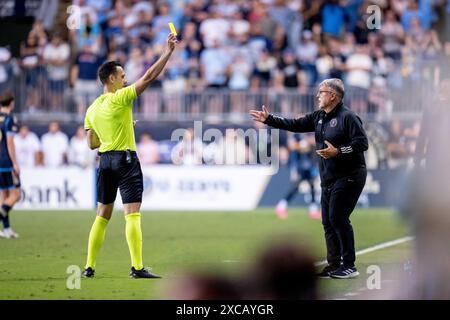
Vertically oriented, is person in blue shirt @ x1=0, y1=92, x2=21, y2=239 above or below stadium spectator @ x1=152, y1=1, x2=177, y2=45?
below

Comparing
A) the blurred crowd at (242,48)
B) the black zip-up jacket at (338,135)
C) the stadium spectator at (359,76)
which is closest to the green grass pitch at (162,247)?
the black zip-up jacket at (338,135)

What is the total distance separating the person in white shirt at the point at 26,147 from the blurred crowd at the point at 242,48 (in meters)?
0.87

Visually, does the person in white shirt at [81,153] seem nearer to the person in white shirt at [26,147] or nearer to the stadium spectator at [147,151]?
the person in white shirt at [26,147]

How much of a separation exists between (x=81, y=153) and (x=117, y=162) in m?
14.8

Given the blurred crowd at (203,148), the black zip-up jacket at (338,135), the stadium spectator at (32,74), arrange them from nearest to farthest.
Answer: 1. the black zip-up jacket at (338,135)
2. the blurred crowd at (203,148)
3. the stadium spectator at (32,74)

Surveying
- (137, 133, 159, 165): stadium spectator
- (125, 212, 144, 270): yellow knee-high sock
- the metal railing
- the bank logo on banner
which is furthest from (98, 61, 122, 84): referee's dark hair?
the metal railing

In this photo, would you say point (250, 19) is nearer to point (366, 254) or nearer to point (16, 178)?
point (16, 178)

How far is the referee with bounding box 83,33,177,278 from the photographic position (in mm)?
12812

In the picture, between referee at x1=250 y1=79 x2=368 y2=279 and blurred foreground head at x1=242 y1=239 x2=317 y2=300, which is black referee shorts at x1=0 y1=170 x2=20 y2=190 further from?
blurred foreground head at x1=242 y1=239 x2=317 y2=300

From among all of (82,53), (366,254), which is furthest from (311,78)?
(366,254)

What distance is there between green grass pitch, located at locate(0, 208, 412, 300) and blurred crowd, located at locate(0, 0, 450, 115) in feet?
11.1

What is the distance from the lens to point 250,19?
30.5m

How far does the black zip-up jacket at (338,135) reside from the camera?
13.2 meters
